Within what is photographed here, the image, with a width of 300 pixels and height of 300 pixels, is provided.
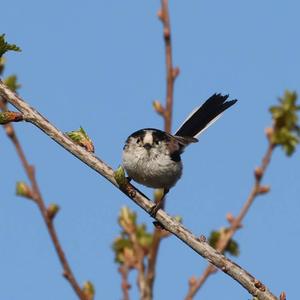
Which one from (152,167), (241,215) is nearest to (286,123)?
(241,215)

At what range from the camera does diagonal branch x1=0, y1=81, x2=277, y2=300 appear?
9.64 ft

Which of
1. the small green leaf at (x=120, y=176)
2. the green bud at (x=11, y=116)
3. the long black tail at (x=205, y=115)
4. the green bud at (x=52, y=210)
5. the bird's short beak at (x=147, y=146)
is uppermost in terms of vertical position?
the long black tail at (x=205, y=115)

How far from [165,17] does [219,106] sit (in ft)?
5.58

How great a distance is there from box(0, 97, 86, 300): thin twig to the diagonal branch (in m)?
1.42

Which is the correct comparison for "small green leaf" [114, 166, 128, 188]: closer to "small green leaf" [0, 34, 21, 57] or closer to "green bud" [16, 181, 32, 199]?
"small green leaf" [0, 34, 21, 57]

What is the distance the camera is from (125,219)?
6020 millimetres

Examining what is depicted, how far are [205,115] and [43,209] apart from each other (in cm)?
293

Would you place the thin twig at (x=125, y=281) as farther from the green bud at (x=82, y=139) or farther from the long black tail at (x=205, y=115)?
the long black tail at (x=205, y=115)

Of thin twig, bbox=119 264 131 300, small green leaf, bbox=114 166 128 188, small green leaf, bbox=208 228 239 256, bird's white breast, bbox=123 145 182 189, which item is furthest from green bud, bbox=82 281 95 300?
small green leaf, bbox=114 166 128 188

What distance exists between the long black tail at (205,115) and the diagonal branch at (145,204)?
13.2 feet

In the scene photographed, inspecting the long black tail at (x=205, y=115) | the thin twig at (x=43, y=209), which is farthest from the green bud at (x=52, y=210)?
the long black tail at (x=205, y=115)

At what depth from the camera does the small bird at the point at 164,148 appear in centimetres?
684

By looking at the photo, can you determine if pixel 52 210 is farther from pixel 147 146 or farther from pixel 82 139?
pixel 147 146

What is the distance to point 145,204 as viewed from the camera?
344 centimetres
